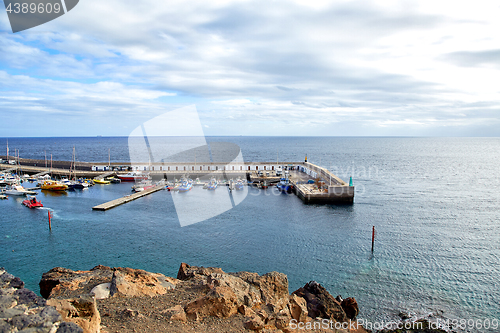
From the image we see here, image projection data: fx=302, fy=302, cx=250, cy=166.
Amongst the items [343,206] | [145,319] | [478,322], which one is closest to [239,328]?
[145,319]

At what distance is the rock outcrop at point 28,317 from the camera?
7.12 meters

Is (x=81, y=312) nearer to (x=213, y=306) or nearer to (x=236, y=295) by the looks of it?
(x=213, y=306)

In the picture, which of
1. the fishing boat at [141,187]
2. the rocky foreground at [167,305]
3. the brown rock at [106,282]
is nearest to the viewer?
the rocky foreground at [167,305]

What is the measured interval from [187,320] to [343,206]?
32665 millimetres

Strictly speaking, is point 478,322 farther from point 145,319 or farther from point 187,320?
point 145,319

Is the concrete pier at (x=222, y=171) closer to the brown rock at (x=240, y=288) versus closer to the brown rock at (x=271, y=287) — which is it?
the brown rock at (x=271, y=287)

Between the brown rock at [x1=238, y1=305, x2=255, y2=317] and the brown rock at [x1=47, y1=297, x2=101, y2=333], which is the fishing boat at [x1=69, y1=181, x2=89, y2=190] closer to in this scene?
the brown rock at [x1=47, y1=297, x2=101, y2=333]

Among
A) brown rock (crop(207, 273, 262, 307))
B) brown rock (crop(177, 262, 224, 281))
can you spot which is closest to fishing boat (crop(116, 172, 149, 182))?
brown rock (crop(177, 262, 224, 281))

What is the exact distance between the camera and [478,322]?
1606 centimetres

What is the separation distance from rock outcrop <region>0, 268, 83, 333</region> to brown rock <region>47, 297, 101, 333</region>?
586 mm

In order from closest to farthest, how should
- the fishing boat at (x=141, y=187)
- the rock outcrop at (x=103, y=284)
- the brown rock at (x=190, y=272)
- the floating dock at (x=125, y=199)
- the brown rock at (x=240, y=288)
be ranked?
the brown rock at (x=240, y=288) < the rock outcrop at (x=103, y=284) < the brown rock at (x=190, y=272) < the floating dock at (x=125, y=199) < the fishing boat at (x=141, y=187)

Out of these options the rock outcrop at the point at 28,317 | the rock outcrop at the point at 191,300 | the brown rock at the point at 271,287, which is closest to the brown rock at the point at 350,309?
the rock outcrop at the point at 191,300

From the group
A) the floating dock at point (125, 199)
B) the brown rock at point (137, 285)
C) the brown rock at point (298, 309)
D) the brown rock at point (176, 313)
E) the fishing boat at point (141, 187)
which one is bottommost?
the floating dock at point (125, 199)

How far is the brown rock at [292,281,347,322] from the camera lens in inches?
548
